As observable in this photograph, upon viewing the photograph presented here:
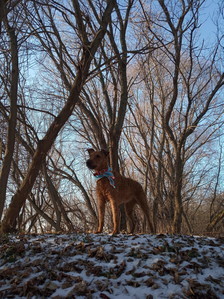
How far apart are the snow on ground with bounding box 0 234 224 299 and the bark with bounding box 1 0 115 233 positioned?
947 mm

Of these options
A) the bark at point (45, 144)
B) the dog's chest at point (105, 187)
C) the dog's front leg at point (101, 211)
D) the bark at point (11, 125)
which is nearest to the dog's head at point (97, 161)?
the dog's chest at point (105, 187)

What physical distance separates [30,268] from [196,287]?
1.70 metres

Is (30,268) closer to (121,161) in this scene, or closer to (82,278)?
(82,278)

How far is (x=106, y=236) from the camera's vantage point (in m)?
3.69

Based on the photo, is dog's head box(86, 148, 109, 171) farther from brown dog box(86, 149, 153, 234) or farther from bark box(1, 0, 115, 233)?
bark box(1, 0, 115, 233)

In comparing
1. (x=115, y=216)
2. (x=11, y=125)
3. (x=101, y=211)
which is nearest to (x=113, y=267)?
(x=115, y=216)

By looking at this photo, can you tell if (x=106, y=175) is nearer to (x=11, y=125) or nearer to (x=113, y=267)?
(x=113, y=267)

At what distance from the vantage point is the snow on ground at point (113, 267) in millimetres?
2373

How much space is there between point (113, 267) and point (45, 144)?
8.63 ft

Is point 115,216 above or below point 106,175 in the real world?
below

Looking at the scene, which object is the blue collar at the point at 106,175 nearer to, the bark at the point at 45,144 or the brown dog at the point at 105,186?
the brown dog at the point at 105,186

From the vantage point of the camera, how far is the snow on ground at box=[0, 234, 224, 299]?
7.79 feet

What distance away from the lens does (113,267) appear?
109 inches

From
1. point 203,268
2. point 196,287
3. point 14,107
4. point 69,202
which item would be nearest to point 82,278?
point 196,287
